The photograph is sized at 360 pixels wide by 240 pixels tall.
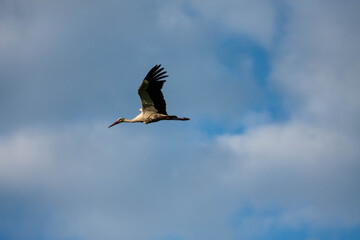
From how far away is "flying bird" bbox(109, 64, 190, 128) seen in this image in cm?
3109

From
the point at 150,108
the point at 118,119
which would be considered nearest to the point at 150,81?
the point at 150,108

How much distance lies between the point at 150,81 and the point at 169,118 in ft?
9.14

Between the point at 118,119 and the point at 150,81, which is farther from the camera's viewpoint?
the point at 118,119

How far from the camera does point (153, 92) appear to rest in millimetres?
31625

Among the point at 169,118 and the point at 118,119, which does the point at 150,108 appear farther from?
the point at 118,119

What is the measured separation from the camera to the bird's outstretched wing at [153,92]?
102 ft

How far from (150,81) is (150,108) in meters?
1.95

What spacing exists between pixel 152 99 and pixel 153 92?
51cm

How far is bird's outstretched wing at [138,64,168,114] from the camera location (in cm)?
3105

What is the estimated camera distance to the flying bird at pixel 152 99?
102 ft

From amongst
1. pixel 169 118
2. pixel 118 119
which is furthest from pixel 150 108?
pixel 118 119

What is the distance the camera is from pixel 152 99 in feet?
105

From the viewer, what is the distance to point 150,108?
107 feet

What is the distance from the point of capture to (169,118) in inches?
1304
